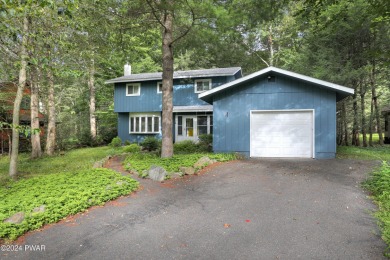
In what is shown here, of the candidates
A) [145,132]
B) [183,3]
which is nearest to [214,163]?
[183,3]

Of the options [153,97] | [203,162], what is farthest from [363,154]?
[153,97]

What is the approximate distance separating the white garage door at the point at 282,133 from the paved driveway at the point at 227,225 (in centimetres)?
394

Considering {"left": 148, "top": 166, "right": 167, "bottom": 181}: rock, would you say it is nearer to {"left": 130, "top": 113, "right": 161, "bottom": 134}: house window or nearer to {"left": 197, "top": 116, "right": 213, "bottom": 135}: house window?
{"left": 197, "top": 116, "right": 213, "bottom": 135}: house window

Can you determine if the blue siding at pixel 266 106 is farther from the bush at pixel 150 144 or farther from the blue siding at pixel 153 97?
the blue siding at pixel 153 97

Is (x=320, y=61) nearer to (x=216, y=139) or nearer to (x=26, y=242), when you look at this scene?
(x=216, y=139)

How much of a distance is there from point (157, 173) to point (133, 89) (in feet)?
43.2

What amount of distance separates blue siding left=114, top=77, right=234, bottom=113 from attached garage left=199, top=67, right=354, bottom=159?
6.42 metres

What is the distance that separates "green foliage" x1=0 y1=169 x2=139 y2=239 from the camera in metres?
4.64

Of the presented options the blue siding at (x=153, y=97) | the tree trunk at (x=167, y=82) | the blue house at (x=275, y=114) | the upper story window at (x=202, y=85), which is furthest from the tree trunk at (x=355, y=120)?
the tree trunk at (x=167, y=82)

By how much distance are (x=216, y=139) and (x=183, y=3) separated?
6.12 meters

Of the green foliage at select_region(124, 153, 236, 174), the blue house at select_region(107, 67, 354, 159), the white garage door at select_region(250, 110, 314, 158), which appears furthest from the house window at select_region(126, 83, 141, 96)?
the white garage door at select_region(250, 110, 314, 158)

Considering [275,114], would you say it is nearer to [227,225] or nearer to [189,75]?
[227,225]

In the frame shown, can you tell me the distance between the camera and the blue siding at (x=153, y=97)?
718 inches

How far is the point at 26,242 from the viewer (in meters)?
4.10
